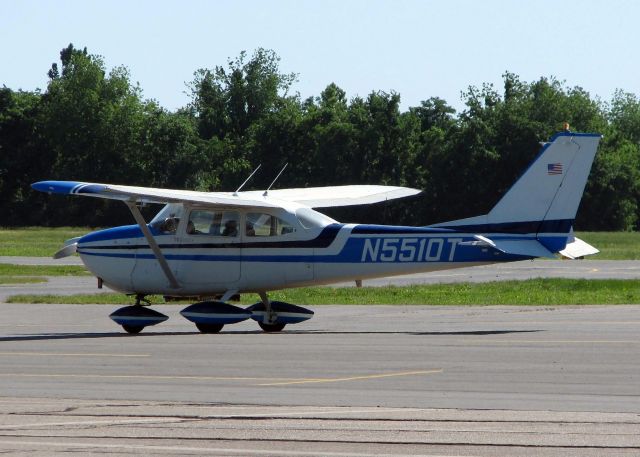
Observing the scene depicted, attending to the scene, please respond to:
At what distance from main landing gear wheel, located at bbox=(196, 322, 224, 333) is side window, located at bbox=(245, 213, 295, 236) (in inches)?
60.5

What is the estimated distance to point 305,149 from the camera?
289 ft

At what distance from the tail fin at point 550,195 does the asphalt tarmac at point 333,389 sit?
1.50 meters

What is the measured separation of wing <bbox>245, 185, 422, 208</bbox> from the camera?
76.0 feet

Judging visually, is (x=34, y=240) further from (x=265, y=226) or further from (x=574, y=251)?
(x=574, y=251)

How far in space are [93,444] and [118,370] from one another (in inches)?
198

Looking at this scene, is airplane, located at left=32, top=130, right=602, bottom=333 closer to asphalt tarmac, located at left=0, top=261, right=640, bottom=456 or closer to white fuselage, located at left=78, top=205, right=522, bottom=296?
white fuselage, located at left=78, top=205, right=522, bottom=296

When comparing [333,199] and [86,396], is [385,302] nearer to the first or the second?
[333,199]

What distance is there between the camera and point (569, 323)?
20.1m

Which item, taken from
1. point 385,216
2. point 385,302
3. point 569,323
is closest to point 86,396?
point 569,323

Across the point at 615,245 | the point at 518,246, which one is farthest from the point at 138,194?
the point at 615,245

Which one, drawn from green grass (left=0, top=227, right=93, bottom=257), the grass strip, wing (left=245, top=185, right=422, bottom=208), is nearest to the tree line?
green grass (left=0, top=227, right=93, bottom=257)

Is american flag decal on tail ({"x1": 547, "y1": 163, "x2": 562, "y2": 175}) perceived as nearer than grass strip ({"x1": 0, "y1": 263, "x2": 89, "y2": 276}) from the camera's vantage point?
A: Yes

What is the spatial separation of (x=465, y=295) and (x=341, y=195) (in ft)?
17.5

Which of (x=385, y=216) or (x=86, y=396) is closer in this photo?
(x=86, y=396)
